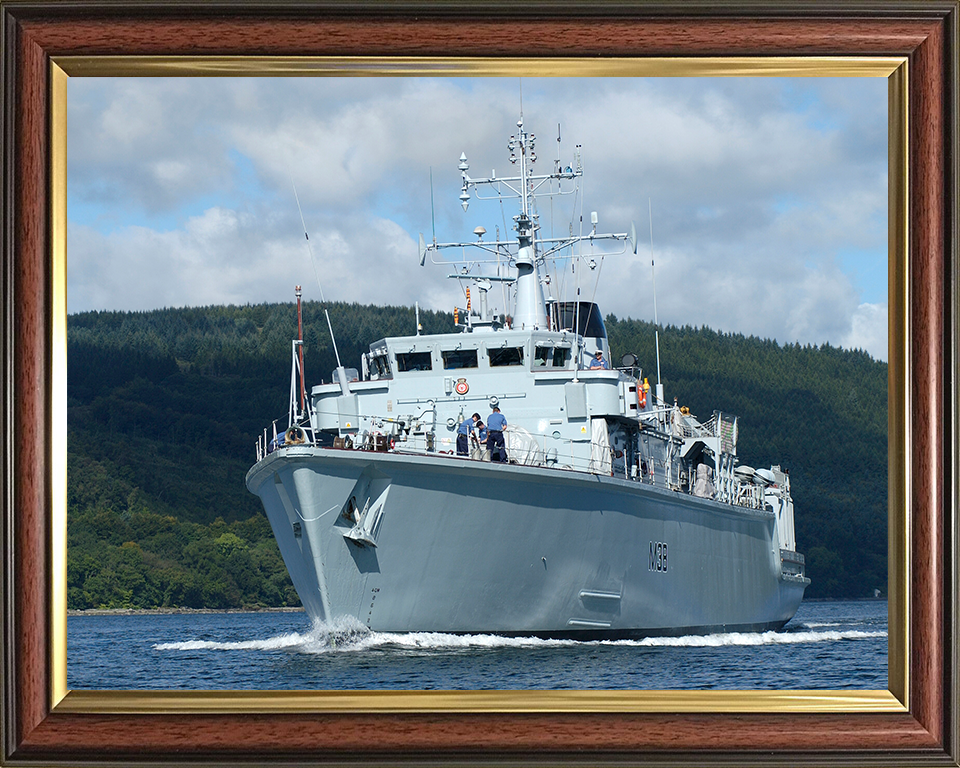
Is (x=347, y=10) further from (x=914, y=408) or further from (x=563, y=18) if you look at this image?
(x=914, y=408)

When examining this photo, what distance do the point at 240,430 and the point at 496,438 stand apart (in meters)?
11.9

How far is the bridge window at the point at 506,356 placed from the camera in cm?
1902

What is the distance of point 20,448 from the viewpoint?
21.5 feet

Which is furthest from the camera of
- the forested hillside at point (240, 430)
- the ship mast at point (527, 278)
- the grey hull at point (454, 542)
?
Answer: the ship mast at point (527, 278)

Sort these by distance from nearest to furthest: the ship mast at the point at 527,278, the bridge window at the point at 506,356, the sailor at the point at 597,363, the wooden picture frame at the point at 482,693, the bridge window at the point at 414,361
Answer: the wooden picture frame at the point at 482,693, the bridge window at the point at 506,356, the bridge window at the point at 414,361, the sailor at the point at 597,363, the ship mast at the point at 527,278

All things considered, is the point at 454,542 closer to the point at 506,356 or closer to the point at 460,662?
the point at 460,662

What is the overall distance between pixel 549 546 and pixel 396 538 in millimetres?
2152

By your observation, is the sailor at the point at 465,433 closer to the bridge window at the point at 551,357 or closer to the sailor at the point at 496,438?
the sailor at the point at 496,438

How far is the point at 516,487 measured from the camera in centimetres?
1555

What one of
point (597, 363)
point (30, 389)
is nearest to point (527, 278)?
point (597, 363)

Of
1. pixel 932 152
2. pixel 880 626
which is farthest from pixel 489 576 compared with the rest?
pixel 932 152

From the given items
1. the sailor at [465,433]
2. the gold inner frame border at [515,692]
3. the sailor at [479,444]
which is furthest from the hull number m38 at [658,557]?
the gold inner frame border at [515,692]

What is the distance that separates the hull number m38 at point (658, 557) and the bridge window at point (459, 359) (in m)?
3.98

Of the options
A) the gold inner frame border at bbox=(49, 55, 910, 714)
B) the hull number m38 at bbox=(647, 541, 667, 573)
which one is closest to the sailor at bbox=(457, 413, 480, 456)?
the hull number m38 at bbox=(647, 541, 667, 573)
